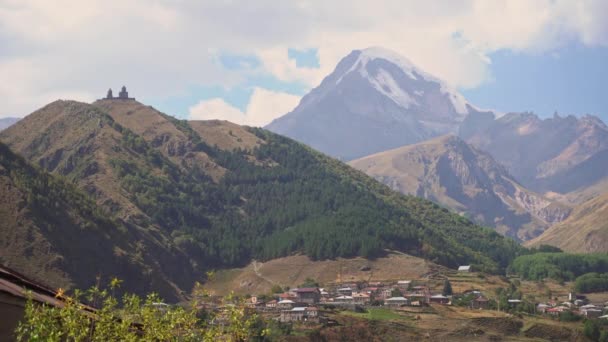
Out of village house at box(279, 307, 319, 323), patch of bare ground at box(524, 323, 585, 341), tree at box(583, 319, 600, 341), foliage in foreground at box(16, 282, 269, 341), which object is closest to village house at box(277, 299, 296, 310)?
village house at box(279, 307, 319, 323)

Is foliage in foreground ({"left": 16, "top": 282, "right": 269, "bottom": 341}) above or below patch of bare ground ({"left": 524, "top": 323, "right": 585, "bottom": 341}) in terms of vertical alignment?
above

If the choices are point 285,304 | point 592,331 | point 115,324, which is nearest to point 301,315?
point 285,304

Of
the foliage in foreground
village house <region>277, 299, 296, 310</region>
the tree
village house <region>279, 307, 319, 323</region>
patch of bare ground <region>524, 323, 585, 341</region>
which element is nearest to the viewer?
the foliage in foreground

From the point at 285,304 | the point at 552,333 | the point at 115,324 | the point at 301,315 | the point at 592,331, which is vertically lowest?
the point at 552,333

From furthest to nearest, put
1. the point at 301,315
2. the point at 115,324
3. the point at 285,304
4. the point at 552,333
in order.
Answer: the point at 285,304, the point at 552,333, the point at 301,315, the point at 115,324

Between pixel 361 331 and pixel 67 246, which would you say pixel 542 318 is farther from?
pixel 67 246

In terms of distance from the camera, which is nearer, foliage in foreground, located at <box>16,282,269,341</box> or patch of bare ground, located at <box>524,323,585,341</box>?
foliage in foreground, located at <box>16,282,269,341</box>

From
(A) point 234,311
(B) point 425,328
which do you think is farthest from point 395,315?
(A) point 234,311

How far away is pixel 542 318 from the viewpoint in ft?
651

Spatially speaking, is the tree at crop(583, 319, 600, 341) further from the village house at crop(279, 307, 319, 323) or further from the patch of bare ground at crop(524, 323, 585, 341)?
the village house at crop(279, 307, 319, 323)

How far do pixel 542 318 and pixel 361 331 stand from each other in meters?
51.1

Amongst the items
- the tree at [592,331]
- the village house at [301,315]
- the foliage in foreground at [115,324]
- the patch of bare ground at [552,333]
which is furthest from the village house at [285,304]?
the foliage in foreground at [115,324]

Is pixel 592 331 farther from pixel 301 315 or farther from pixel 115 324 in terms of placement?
pixel 115 324

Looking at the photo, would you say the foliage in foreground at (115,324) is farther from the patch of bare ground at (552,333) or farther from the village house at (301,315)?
the patch of bare ground at (552,333)
